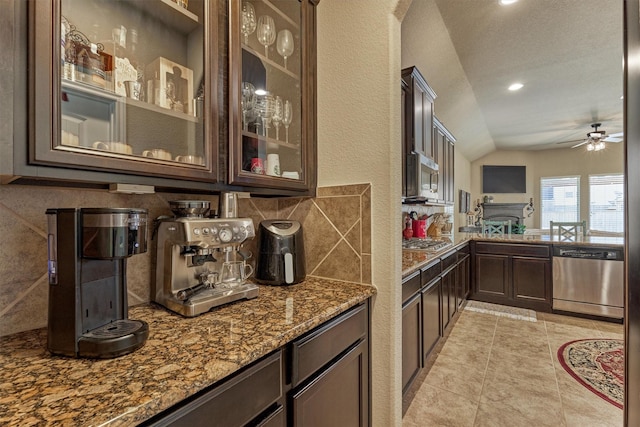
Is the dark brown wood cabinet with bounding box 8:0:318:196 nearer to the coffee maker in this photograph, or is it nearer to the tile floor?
the coffee maker

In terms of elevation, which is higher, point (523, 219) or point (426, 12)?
point (426, 12)

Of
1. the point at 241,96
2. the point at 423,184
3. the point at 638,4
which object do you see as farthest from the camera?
the point at 423,184

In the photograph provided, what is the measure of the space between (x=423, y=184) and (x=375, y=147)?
1.60 meters

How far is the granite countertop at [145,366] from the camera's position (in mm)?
522

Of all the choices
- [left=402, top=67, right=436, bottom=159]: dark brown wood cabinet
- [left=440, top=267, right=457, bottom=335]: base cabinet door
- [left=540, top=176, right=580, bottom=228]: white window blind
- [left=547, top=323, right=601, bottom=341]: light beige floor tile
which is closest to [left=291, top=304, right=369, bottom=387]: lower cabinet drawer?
[left=440, top=267, right=457, bottom=335]: base cabinet door

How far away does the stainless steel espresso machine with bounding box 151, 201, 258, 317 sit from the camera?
1.00 m

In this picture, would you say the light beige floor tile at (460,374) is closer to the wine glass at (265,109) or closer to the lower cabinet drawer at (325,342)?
the lower cabinet drawer at (325,342)

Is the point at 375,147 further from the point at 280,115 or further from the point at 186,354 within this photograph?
the point at 186,354

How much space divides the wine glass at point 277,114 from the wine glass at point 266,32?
199mm

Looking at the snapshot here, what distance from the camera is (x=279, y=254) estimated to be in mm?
1367

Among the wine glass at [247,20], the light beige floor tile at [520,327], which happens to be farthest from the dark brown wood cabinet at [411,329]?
the light beige floor tile at [520,327]

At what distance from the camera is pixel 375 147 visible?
1.36 meters

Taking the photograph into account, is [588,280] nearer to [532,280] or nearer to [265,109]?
[532,280]

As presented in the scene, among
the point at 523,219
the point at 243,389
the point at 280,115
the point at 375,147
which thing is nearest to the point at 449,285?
the point at 375,147
